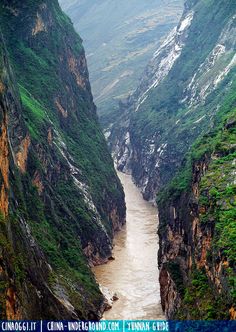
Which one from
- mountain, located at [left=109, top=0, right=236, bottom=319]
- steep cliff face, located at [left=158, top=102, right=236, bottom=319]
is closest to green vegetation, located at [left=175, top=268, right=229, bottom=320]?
steep cliff face, located at [left=158, top=102, right=236, bottom=319]

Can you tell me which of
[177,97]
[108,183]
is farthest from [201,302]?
[177,97]

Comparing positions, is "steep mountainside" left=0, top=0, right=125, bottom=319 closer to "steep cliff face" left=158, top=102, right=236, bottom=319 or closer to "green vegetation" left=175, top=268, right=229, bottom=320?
"steep cliff face" left=158, top=102, right=236, bottom=319

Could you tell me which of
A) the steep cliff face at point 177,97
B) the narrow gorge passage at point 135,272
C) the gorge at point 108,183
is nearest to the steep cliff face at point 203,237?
the gorge at point 108,183

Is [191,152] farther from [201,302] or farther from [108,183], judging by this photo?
[201,302]

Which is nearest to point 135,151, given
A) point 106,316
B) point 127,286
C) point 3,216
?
point 127,286

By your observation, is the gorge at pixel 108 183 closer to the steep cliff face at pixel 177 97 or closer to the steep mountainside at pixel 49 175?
the steep mountainside at pixel 49 175

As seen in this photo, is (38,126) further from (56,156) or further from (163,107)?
(163,107)
